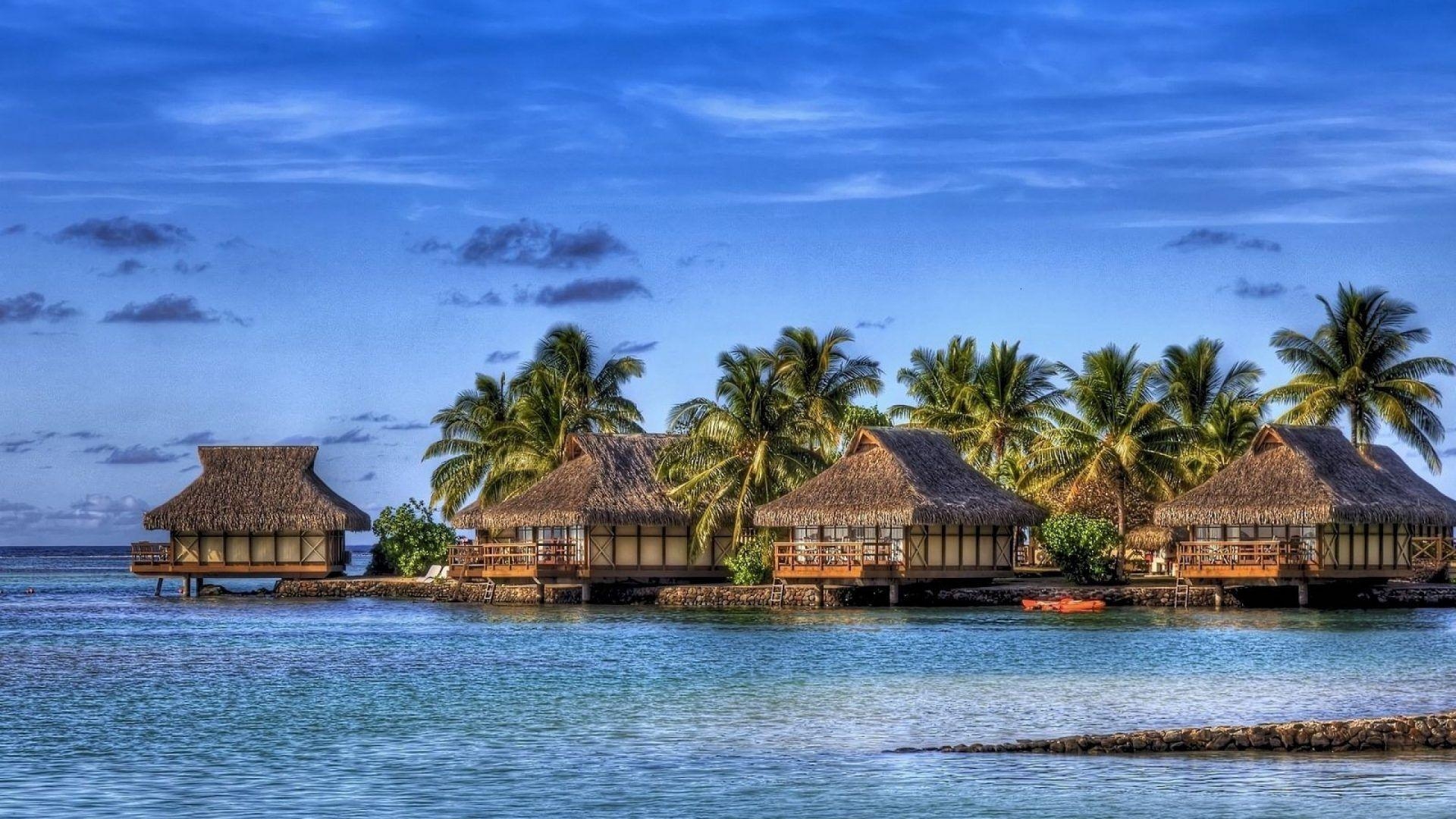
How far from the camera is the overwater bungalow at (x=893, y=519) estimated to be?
49750 mm

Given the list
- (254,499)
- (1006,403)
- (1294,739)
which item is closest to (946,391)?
(1006,403)

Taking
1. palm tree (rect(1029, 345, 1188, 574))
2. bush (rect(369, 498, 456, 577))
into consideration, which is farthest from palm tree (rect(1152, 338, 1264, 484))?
bush (rect(369, 498, 456, 577))

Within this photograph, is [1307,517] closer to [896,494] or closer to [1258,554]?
[1258,554]

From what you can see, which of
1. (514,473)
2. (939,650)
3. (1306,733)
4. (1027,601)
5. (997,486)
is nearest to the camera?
(1306,733)

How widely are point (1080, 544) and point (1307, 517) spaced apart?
6632 millimetres

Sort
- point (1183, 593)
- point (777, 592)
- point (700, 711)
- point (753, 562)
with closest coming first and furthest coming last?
point (700, 711), point (1183, 593), point (777, 592), point (753, 562)

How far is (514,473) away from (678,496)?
323 inches

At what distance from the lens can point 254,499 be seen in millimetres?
61781

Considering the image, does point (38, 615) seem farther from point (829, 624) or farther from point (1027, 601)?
point (1027, 601)

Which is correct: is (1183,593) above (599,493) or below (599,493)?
below

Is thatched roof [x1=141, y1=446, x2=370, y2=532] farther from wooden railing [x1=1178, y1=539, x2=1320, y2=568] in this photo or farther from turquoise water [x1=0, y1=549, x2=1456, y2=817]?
wooden railing [x1=1178, y1=539, x2=1320, y2=568]

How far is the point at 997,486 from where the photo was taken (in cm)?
5291

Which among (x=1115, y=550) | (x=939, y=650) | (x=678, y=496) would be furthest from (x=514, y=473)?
(x=939, y=650)

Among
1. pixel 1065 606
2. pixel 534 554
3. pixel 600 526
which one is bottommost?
pixel 1065 606
